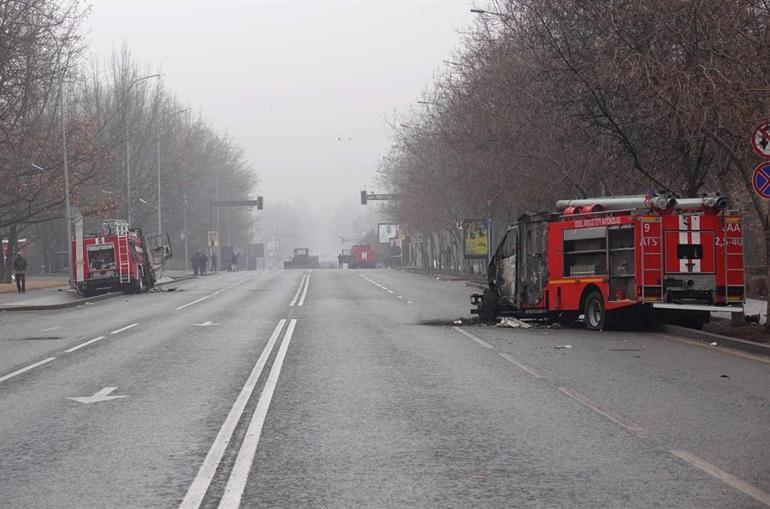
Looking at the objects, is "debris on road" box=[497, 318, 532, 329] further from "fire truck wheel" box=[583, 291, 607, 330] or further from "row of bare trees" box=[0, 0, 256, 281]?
"row of bare trees" box=[0, 0, 256, 281]

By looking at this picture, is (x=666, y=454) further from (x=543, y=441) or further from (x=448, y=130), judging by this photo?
(x=448, y=130)

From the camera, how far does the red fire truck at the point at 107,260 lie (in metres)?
42.1

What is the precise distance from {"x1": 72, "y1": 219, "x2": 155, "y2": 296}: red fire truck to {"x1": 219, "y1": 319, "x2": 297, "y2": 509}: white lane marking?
1186 inches

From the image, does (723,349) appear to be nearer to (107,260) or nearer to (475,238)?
(107,260)

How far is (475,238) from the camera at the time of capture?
53.8 meters

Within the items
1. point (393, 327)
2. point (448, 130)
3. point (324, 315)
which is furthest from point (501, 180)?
point (393, 327)

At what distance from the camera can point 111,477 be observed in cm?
742

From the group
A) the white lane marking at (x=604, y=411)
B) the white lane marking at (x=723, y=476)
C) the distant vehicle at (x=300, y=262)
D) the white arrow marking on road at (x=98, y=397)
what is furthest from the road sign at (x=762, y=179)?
the distant vehicle at (x=300, y=262)

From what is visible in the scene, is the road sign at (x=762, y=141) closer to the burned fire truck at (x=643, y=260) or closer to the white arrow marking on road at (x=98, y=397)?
the burned fire truck at (x=643, y=260)

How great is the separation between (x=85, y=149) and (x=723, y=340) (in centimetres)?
3832

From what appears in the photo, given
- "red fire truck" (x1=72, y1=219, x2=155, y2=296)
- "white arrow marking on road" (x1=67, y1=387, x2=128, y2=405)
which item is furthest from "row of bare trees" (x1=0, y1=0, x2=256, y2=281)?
"white arrow marking on road" (x1=67, y1=387, x2=128, y2=405)

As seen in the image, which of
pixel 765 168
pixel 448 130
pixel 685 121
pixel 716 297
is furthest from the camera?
pixel 448 130

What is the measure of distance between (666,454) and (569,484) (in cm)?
144

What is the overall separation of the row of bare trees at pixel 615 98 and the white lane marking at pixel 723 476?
9.01 meters
